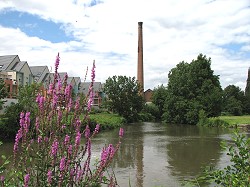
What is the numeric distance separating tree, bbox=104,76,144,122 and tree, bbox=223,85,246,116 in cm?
1513

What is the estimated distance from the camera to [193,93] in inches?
1834

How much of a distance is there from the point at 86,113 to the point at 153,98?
5462cm

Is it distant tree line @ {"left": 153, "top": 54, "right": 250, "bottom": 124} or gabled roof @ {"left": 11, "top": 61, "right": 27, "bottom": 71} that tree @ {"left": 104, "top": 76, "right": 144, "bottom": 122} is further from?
gabled roof @ {"left": 11, "top": 61, "right": 27, "bottom": 71}

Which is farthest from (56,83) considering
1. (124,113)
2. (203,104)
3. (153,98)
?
(153,98)

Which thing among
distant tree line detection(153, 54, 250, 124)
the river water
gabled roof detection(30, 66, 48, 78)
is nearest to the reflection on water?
→ the river water

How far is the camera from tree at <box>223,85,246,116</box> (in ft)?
195

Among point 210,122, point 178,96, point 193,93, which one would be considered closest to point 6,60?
point 178,96

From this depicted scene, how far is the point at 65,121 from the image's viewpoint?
3174 millimetres

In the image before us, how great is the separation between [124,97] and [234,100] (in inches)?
917

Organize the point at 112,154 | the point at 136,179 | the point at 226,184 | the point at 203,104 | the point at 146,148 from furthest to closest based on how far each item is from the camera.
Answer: the point at 203,104 → the point at 146,148 → the point at 136,179 → the point at 226,184 → the point at 112,154

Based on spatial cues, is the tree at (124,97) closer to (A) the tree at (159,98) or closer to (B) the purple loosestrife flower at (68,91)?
(A) the tree at (159,98)

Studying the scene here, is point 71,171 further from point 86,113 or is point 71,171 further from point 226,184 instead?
point 226,184

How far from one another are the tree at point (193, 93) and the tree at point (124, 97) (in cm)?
606

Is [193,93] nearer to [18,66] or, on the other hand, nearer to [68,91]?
[18,66]
